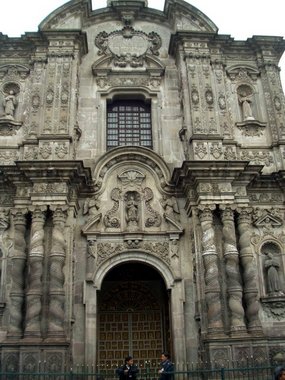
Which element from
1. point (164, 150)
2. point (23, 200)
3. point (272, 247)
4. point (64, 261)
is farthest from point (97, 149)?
point (272, 247)

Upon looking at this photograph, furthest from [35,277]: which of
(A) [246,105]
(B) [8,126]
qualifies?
(A) [246,105]

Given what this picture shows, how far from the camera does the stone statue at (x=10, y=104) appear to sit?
1558 cm

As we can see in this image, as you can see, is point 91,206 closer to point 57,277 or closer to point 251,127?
point 57,277

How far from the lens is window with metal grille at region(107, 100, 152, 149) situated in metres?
16.2

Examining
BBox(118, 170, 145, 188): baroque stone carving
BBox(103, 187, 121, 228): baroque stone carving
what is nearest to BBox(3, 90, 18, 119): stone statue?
BBox(118, 170, 145, 188): baroque stone carving

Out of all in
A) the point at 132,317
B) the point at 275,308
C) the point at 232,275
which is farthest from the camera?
the point at 132,317

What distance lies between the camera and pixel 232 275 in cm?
1275

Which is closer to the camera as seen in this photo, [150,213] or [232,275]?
[232,275]

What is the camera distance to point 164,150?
15.5 metres

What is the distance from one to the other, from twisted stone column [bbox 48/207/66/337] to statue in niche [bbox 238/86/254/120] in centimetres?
751

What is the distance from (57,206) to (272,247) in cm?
681

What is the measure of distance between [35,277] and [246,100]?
9688mm

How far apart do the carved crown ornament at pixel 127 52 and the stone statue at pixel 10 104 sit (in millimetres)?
3075

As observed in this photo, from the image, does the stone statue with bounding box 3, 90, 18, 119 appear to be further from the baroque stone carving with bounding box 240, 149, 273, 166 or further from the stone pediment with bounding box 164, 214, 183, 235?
the baroque stone carving with bounding box 240, 149, 273, 166
